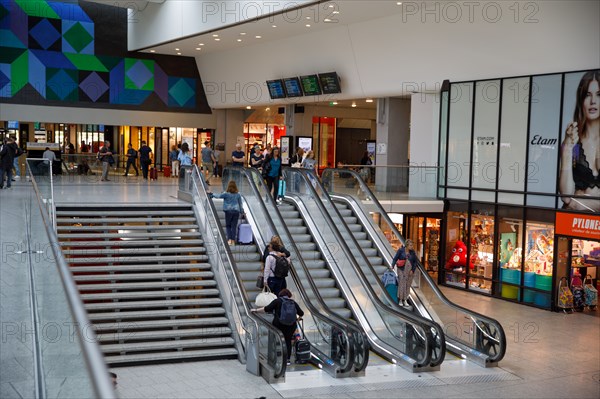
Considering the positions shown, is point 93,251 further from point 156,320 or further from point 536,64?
point 536,64

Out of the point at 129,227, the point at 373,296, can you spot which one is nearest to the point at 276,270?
the point at 373,296

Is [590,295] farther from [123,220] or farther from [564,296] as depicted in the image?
[123,220]

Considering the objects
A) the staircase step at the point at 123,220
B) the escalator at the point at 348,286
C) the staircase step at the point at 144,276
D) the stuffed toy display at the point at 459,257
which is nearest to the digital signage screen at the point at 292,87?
the escalator at the point at 348,286

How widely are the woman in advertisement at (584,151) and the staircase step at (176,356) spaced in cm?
1030

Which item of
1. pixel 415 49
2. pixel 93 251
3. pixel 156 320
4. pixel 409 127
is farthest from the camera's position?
pixel 409 127

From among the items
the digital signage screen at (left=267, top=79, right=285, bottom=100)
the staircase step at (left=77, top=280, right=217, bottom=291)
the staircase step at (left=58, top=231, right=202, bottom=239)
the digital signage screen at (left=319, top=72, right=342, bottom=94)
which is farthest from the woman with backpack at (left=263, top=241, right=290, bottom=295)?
the digital signage screen at (left=267, top=79, right=285, bottom=100)

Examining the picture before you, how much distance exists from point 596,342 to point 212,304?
832 centimetres

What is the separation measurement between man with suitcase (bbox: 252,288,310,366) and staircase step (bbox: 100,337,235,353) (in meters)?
1.62

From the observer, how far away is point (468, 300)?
19.8 m

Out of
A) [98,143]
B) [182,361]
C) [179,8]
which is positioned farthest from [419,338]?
[98,143]

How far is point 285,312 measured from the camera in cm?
1141

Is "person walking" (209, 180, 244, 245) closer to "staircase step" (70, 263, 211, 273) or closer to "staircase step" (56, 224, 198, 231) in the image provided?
"staircase step" (70, 263, 211, 273)

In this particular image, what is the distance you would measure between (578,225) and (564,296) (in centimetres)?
199

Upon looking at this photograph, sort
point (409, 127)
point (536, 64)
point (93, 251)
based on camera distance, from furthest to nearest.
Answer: point (409, 127) → point (536, 64) → point (93, 251)
